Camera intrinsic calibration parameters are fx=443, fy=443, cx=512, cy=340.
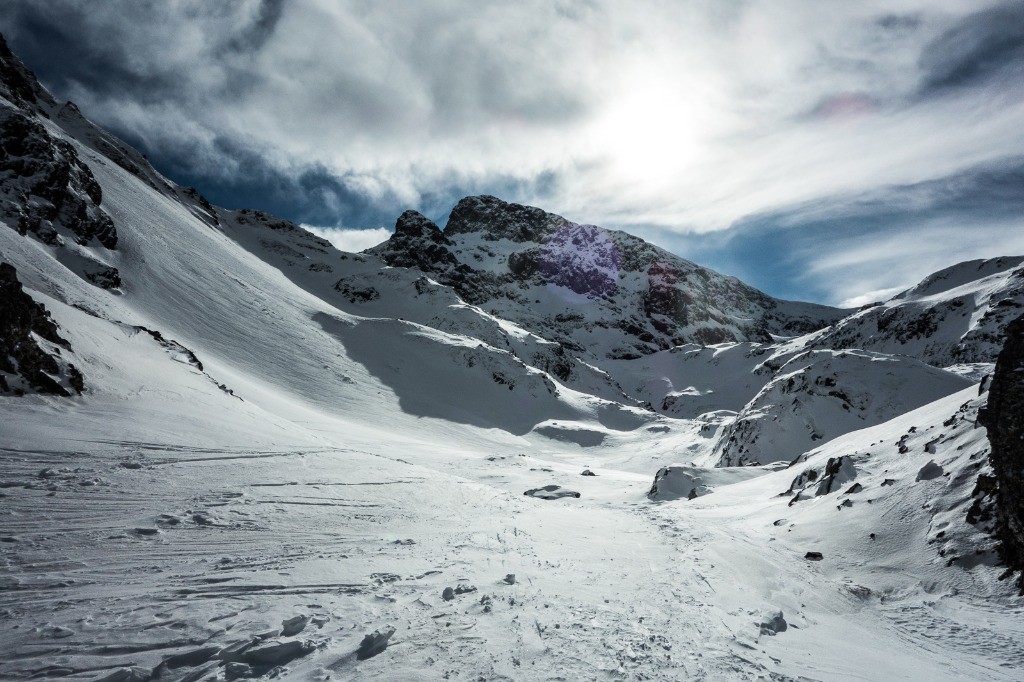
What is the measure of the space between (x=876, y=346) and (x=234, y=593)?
79813 mm

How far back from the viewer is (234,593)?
5.55 meters

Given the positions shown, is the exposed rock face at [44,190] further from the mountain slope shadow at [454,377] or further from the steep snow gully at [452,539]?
the mountain slope shadow at [454,377]

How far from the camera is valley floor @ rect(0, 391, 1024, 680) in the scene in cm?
464

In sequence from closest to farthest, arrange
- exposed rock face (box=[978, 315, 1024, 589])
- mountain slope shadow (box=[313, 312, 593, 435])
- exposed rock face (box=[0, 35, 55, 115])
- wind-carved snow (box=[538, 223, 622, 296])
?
exposed rock face (box=[978, 315, 1024, 589]) < mountain slope shadow (box=[313, 312, 593, 435]) < exposed rock face (box=[0, 35, 55, 115]) < wind-carved snow (box=[538, 223, 622, 296])

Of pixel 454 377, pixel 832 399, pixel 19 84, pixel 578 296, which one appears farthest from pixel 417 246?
pixel 832 399

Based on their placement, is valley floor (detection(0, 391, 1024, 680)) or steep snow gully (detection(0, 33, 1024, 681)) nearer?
valley floor (detection(0, 391, 1024, 680))

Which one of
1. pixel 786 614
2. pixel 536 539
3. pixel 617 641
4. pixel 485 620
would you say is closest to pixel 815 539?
pixel 786 614

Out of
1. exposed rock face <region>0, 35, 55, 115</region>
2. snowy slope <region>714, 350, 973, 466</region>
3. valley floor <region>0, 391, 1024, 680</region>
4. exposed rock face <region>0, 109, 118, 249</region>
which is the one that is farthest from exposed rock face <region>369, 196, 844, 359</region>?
valley floor <region>0, 391, 1024, 680</region>

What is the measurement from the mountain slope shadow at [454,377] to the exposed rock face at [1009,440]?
3972cm

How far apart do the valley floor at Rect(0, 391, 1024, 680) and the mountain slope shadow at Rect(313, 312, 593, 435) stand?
34.5m

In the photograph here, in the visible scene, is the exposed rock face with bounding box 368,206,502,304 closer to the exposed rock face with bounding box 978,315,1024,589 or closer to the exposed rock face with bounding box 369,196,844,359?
the exposed rock face with bounding box 369,196,844,359

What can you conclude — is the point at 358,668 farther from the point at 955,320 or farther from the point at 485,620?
the point at 955,320

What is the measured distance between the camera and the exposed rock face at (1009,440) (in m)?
7.20

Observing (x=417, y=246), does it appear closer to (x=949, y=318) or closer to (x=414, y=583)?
(x=949, y=318)
